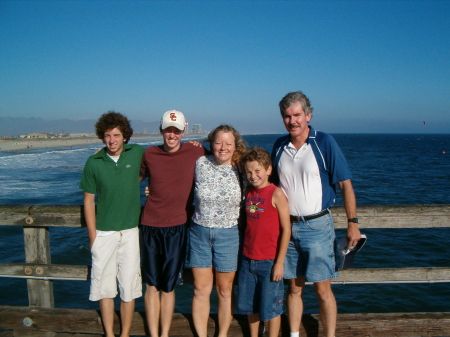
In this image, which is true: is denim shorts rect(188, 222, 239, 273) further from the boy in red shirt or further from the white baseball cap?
the white baseball cap

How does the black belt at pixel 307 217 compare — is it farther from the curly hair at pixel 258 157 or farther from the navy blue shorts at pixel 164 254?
the navy blue shorts at pixel 164 254

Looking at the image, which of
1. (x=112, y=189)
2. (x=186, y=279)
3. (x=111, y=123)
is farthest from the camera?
(x=186, y=279)

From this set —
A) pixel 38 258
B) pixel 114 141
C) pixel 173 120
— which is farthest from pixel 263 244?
pixel 38 258

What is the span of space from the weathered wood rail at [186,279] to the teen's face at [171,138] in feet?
3.22

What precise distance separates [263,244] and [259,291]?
1.40 feet

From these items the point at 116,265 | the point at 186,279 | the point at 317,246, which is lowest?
the point at 186,279

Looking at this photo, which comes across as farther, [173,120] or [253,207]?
[173,120]

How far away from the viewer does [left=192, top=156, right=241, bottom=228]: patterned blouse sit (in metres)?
2.85

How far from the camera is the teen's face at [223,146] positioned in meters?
2.90

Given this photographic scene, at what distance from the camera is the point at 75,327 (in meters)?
3.09

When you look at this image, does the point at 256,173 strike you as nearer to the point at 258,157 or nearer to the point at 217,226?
the point at 258,157

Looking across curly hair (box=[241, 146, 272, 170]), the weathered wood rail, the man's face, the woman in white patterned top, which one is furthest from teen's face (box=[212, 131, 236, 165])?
the weathered wood rail

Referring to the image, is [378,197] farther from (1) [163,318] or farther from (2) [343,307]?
(1) [163,318]

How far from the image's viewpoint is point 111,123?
309 cm
